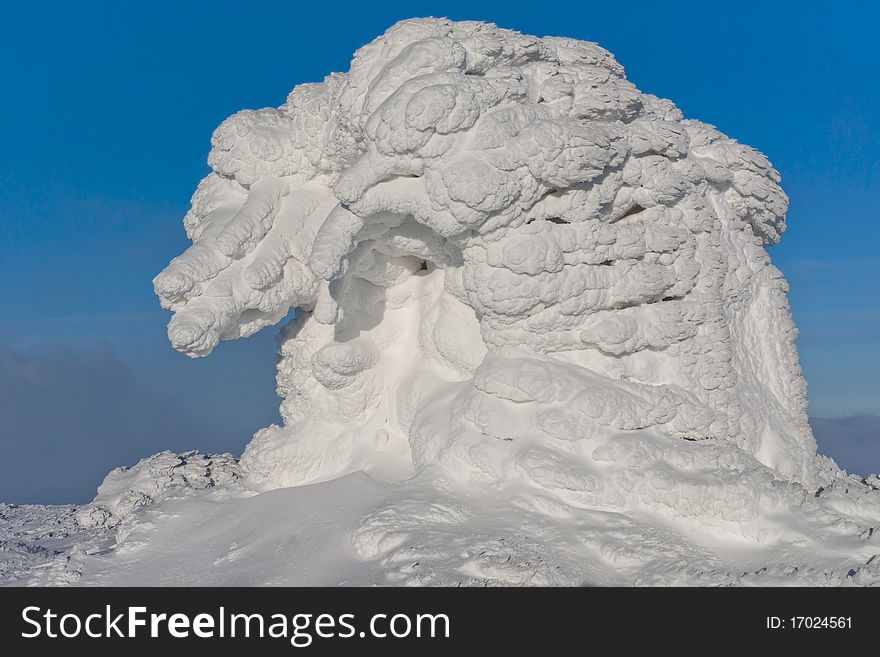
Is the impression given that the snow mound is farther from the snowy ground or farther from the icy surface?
the snowy ground

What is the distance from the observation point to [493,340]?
27.5 ft

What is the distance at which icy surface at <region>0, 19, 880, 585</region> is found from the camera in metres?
7.21

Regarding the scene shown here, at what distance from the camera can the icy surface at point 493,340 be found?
23.6 feet

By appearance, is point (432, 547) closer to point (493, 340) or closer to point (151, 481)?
point (493, 340)

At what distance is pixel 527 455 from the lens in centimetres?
771

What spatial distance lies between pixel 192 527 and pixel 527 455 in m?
3.25
